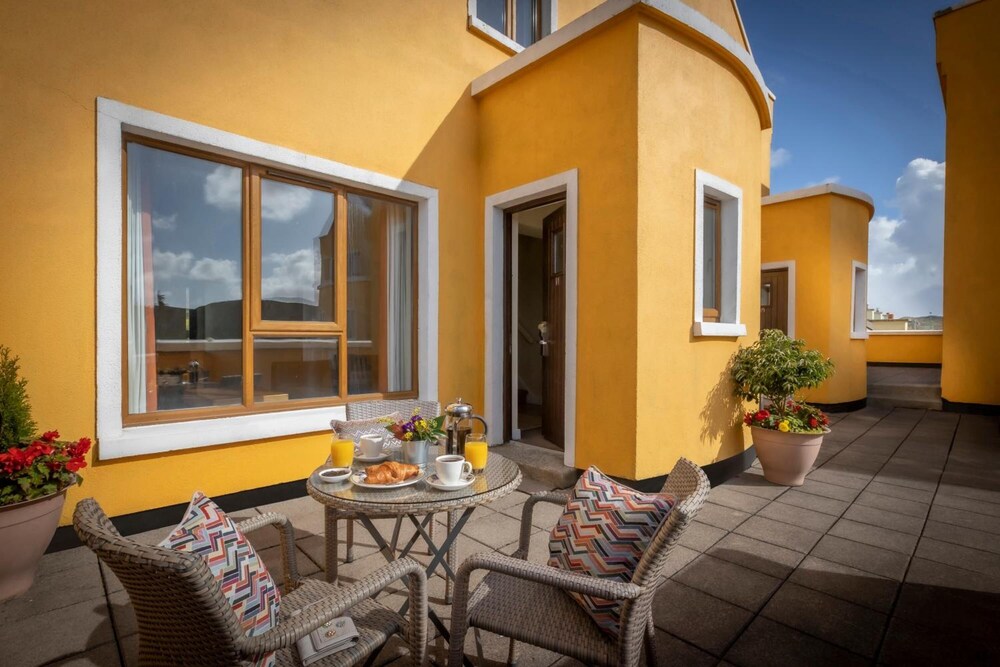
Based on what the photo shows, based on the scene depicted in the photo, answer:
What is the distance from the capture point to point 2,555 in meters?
2.18

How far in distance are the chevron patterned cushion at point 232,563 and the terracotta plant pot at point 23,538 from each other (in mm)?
1709

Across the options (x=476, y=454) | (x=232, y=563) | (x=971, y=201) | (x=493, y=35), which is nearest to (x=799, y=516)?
(x=476, y=454)

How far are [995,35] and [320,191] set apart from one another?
10157mm

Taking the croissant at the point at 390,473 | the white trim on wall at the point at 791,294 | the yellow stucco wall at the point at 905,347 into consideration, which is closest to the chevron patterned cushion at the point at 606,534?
the croissant at the point at 390,473

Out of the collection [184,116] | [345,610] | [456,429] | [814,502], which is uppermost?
[184,116]

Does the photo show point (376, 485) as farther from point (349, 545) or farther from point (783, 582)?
point (783, 582)

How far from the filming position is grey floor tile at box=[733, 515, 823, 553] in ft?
9.41

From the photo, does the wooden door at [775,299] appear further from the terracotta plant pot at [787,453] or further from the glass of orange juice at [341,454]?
the glass of orange juice at [341,454]

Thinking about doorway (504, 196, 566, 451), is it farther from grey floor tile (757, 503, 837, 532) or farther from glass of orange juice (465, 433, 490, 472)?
glass of orange juice (465, 433, 490, 472)

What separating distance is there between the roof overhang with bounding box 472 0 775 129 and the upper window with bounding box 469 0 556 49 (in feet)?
2.41

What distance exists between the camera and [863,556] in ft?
8.88

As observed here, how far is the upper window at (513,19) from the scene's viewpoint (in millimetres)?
4945

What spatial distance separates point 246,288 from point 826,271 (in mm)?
8409

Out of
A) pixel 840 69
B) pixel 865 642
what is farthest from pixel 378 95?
pixel 840 69
